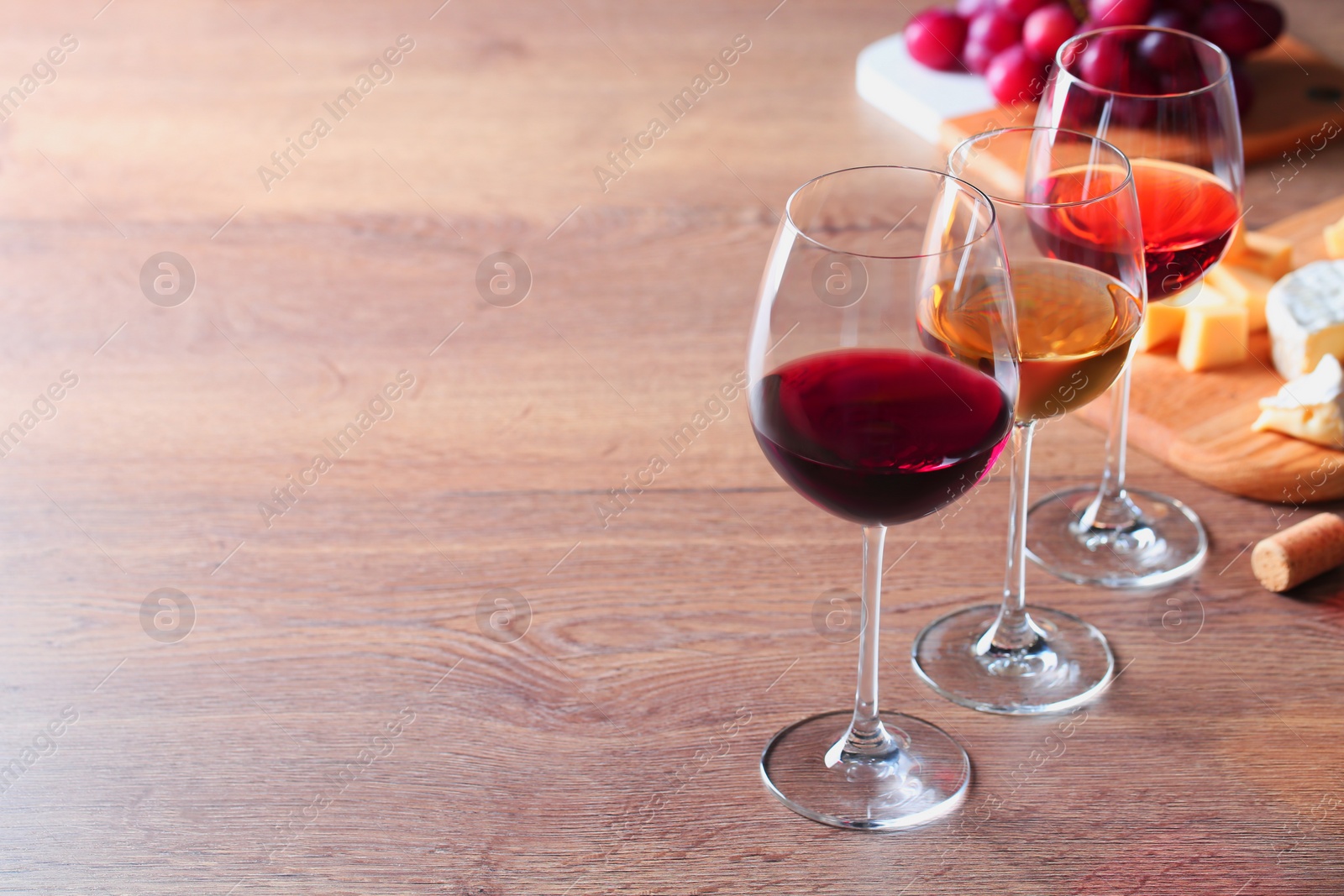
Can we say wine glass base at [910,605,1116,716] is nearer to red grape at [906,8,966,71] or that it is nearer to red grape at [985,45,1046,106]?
red grape at [985,45,1046,106]

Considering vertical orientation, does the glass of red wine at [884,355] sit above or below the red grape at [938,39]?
above

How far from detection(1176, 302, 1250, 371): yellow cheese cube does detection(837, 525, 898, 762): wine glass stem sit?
503mm

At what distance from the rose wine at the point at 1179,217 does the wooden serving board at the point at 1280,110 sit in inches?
22.8

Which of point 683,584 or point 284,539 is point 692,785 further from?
point 284,539

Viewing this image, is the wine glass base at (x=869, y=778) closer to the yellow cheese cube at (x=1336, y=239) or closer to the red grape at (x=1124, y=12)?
the yellow cheese cube at (x=1336, y=239)

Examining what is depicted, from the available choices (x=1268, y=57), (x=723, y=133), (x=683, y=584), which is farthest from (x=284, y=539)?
(x=1268, y=57)

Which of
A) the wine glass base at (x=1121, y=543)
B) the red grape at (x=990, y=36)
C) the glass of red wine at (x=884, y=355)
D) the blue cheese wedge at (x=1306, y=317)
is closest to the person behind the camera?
the glass of red wine at (x=884, y=355)

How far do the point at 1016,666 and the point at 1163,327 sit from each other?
1.43ft

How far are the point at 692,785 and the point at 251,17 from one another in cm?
154

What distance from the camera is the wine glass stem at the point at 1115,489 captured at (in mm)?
1018

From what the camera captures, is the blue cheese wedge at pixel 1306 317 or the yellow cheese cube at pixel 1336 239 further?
the yellow cheese cube at pixel 1336 239

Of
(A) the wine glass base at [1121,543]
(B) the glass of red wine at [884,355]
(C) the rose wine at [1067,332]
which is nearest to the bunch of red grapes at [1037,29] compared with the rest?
(A) the wine glass base at [1121,543]

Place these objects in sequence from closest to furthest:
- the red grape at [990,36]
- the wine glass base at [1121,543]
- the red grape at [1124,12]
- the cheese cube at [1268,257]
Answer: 1. the wine glass base at [1121,543]
2. the cheese cube at [1268,257]
3. the red grape at [1124,12]
4. the red grape at [990,36]

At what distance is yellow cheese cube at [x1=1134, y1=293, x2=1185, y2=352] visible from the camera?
1.17m
